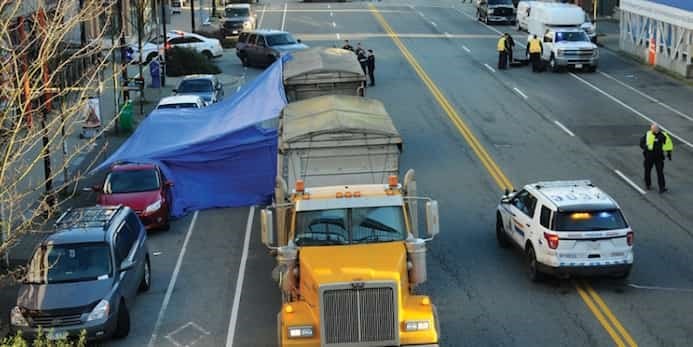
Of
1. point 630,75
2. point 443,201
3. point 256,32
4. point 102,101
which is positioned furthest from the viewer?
point 256,32

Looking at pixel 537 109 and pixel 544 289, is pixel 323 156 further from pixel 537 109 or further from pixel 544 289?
pixel 537 109

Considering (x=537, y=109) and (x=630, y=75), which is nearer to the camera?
(x=537, y=109)

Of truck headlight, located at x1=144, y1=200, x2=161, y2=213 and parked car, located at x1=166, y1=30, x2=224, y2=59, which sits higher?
parked car, located at x1=166, y1=30, x2=224, y2=59

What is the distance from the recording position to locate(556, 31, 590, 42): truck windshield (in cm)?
4828

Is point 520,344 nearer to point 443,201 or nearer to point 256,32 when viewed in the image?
point 443,201

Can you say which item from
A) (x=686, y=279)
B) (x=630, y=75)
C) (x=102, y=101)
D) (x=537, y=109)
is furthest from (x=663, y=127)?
(x=102, y=101)

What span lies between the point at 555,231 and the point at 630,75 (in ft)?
95.4

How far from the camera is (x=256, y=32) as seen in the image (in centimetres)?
5366

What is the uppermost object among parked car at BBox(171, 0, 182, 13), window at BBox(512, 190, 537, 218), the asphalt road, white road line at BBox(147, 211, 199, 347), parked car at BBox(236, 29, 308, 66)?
parked car at BBox(171, 0, 182, 13)

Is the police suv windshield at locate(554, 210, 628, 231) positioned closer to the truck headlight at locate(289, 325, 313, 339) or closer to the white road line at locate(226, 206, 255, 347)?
the white road line at locate(226, 206, 255, 347)

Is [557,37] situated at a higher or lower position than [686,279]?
higher

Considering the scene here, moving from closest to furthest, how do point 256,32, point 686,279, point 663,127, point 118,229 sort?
point 118,229
point 686,279
point 663,127
point 256,32

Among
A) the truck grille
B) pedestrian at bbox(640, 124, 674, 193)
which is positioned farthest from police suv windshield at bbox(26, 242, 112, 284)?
pedestrian at bbox(640, 124, 674, 193)

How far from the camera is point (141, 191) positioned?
2570cm
